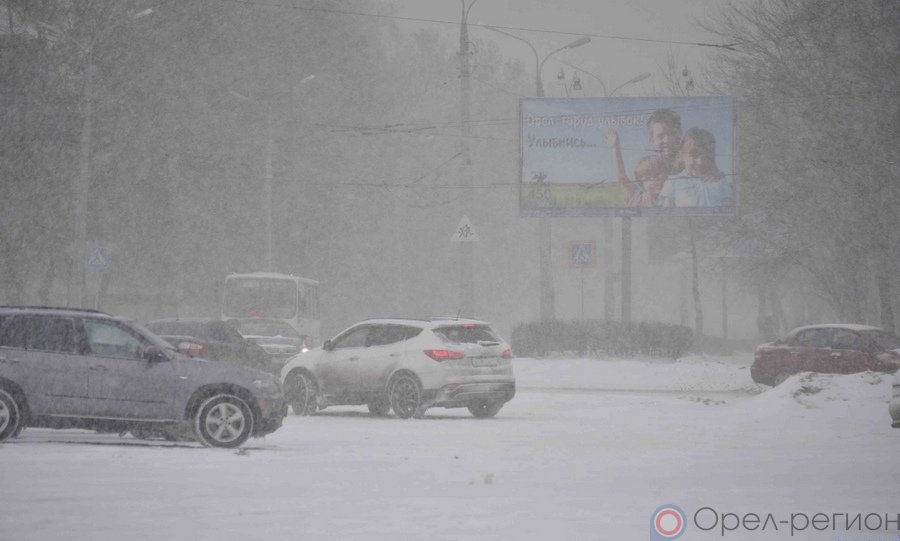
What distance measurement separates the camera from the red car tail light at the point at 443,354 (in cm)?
1970

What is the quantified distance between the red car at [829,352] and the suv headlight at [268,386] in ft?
48.2

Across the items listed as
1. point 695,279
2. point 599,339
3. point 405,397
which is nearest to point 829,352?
point 405,397

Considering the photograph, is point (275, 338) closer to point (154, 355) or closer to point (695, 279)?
point (154, 355)

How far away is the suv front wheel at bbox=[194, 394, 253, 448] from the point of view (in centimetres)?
1486

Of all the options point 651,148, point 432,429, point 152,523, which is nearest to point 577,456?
point 432,429

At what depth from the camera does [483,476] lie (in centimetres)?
1234

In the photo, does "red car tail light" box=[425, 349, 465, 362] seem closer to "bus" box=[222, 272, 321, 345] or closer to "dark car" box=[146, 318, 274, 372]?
"dark car" box=[146, 318, 274, 372]

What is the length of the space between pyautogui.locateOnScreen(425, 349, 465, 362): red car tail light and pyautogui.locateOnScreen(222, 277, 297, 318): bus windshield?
20930 millimetres

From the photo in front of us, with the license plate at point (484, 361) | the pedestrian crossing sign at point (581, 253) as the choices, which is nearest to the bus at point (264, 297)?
→ the pedestrian crossing sign at point (581, 253)

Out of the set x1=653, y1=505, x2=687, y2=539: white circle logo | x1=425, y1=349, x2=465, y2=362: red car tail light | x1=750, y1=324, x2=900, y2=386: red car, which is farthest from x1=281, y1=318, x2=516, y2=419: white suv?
x1=653, y1=505, x2=687, y2=539: white circle logo

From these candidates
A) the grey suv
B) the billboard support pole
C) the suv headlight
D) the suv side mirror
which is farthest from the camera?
the billboard support pole

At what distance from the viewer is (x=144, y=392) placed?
1465cm

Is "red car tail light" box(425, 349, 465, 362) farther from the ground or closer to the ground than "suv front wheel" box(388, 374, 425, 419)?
farther from the ground

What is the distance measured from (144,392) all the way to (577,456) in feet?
15.8
